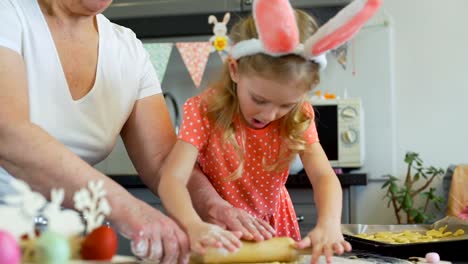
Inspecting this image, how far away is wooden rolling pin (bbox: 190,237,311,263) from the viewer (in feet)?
3.27


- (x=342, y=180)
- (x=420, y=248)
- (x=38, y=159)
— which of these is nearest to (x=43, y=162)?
(x=38, y=159)

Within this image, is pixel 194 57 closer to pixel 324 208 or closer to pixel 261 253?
pixel 324 208

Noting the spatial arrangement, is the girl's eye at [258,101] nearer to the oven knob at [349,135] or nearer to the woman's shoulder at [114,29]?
the woman's shoulder at [114,29]

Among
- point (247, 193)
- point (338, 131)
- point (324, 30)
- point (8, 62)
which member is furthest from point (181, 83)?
point (324, 30)

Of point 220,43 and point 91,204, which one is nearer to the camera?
point 91,204

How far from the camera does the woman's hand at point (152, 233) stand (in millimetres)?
940

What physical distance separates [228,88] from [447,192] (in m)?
1.94

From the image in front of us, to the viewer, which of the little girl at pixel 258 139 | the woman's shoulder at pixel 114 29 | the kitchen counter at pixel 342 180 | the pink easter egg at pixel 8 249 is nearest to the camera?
the pink easter egg at pixel 8 249

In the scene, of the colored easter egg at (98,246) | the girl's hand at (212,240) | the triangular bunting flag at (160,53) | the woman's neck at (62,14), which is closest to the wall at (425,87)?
the triangular bunting flag at (160,53)

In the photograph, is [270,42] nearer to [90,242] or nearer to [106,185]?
[106,185]

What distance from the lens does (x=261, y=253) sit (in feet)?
3.42

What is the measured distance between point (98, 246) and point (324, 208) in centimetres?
85

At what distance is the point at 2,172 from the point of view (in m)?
1.23

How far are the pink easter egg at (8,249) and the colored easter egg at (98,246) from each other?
0.07 meters
